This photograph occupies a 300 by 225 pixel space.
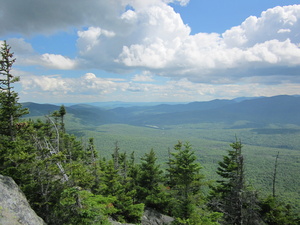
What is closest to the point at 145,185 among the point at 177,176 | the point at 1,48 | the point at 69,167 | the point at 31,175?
the point at 177,176

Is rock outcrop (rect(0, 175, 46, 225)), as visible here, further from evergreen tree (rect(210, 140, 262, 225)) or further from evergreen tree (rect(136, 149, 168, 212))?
evergreen tree (rect(136, 149, 168, 212))

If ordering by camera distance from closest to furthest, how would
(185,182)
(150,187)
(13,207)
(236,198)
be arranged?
(13,207), (185,182), (236,198), (150,187)

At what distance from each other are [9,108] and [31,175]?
19.0 ft

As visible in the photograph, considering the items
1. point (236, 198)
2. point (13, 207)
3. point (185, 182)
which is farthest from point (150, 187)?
point (13, 207)

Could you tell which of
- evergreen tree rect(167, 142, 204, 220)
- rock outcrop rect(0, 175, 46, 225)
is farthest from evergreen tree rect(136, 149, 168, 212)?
rock outcrop rect(0, 175, 46, 225)

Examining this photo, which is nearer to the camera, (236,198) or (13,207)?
(13,207)

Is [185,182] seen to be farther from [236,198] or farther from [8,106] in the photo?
[8,106]

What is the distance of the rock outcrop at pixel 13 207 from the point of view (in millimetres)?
9750

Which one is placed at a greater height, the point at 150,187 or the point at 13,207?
the point at 13,207

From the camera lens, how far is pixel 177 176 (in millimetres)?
17234

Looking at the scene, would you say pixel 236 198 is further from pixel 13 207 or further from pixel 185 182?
pixel 13 207

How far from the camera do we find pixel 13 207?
34.3 feet

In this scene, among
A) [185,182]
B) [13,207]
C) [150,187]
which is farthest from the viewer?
[150,187]

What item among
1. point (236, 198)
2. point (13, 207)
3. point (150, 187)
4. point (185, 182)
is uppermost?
point (13, 207)
